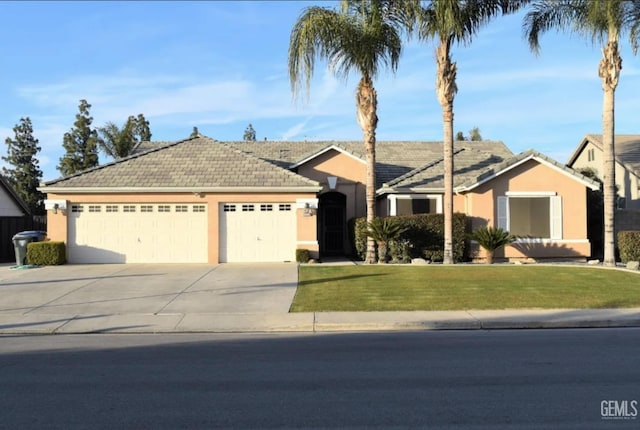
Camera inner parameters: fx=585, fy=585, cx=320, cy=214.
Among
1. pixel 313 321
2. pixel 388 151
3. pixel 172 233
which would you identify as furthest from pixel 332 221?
pixel 313 321

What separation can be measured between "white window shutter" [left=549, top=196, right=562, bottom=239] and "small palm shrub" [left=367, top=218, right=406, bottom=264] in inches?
240

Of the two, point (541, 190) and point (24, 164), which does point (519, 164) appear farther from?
point (24, 164)

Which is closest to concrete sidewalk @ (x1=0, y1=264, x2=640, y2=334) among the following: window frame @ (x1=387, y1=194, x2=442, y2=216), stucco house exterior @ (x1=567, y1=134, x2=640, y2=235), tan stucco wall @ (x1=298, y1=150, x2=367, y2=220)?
window frame @ (x1=387, y1=194, x2=442, y2=216)

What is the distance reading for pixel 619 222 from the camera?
79.3 ft

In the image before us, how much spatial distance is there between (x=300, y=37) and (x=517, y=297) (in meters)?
10.4

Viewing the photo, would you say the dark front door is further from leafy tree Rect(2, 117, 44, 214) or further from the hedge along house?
leafy tree Rect(2, 117, 44, 214)

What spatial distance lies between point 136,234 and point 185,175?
2.80 meters

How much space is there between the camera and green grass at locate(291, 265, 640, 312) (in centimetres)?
1301

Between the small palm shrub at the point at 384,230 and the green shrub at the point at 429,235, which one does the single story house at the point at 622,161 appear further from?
the small palm shrub at the point at 384,230

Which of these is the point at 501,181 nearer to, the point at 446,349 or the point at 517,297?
the point at 517,297

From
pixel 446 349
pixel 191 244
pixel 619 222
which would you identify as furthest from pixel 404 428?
pixel 619 222

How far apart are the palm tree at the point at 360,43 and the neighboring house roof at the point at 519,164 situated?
411 centimetres

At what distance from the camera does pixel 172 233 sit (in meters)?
21.2

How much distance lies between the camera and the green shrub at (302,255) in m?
20.8
